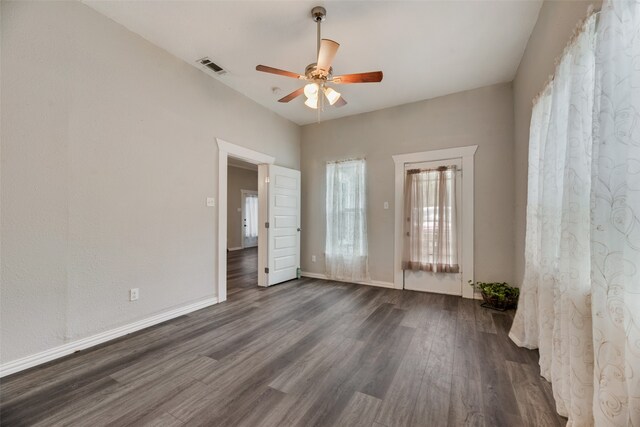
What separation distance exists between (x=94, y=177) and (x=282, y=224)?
2573 mm

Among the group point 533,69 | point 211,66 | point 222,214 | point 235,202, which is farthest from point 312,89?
point 235,202

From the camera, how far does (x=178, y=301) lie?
2.96 m

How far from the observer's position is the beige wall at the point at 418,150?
3430 mm

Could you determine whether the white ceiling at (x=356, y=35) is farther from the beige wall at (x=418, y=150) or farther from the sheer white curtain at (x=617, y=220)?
the sheer white curtain at (x=617, y=220)

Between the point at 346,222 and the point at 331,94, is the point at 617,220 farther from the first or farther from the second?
the point at 346,222

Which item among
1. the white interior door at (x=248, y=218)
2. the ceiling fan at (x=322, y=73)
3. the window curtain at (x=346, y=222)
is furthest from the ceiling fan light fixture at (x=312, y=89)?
the white interior door at (x=248, y=218)

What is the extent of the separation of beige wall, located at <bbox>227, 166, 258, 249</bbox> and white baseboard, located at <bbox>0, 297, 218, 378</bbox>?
572cm

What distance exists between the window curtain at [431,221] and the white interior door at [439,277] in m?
0.07

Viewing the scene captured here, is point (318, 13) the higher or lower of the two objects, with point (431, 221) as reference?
higher

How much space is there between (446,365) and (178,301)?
9.24ft

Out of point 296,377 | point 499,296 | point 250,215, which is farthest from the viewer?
point 250,215

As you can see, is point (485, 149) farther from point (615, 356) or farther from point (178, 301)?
point (178, 301)

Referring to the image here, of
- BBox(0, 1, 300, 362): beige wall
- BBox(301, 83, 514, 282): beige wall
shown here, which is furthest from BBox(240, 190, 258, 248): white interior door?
BBox(0, 1, 300, 362): beige wall

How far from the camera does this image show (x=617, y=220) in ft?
3.32
